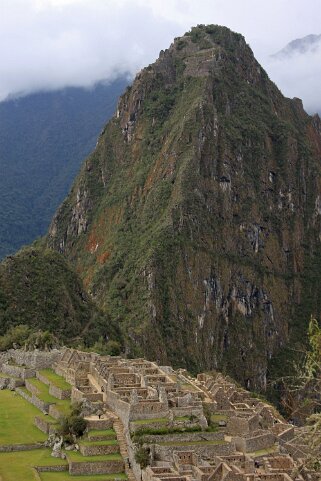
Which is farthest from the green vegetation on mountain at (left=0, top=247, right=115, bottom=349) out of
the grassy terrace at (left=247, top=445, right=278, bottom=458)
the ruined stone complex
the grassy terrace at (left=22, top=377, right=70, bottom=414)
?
the grassy terrace at (left=247, top=445, right=278, bottom=458)

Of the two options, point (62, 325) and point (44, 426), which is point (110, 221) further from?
point (44, 426)

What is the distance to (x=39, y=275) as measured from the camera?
11069 centimetres

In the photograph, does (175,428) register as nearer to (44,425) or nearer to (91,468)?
(91,468)

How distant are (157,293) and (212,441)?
96.5m

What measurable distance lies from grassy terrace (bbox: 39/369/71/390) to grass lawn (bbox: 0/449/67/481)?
9.99 metres

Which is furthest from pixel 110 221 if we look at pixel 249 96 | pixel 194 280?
pixel 249 96

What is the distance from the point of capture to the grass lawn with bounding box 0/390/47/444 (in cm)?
5025

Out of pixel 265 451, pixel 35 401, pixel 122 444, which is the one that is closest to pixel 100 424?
pixel 122 444

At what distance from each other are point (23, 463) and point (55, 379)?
54.0 feet

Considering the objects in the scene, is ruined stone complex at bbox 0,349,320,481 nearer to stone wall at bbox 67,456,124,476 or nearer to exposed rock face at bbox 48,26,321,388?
stone wall at bbox 67,456,124,476

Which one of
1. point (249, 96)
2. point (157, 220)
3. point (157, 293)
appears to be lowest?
point (157, 293)

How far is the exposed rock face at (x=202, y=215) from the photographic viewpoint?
148 meters

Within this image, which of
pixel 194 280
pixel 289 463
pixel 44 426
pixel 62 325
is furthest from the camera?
pixel 194 280

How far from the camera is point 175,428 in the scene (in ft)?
151
